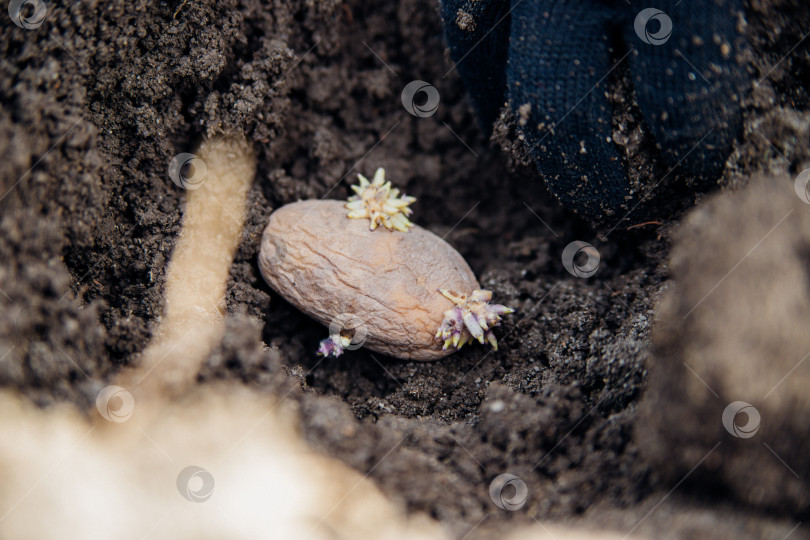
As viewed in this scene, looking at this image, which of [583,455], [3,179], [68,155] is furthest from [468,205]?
[3,179]

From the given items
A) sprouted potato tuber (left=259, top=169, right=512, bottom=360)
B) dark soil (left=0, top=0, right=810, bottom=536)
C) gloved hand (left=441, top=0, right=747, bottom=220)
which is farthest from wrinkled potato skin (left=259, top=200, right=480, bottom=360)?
gloved hand (left=441, top=0, right=747, bottom=220)

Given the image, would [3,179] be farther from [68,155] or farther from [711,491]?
[711,491]

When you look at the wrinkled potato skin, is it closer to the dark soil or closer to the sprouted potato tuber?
the sprouted potato tuber

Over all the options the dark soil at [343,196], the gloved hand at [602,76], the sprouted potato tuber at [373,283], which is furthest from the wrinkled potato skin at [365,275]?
the gloved hand at [602,76]

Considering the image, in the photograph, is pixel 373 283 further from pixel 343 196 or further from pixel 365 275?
pixel 343 196

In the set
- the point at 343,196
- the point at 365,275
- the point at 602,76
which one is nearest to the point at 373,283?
the point at 365,275

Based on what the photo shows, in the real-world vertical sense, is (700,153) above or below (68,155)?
above
